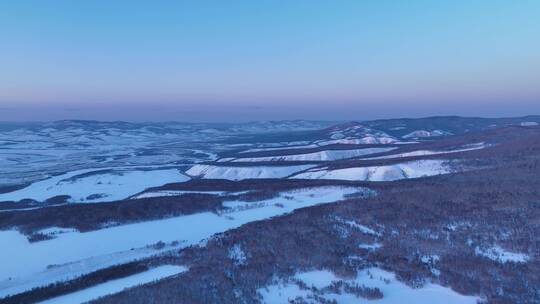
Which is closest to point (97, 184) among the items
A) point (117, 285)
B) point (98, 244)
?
point (98, 244)

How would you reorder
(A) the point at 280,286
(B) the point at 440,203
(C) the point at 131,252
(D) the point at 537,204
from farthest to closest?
(B) the point at 440,203 < (D) the point at 537,204 < (C) the point at 131,252 < (A) the point at 280,286

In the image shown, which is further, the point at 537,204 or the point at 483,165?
the point at 483,165

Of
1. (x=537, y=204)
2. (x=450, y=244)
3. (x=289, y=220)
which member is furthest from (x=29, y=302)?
(x=537, y=204)

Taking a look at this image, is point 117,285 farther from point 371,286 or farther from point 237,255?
point 371,286

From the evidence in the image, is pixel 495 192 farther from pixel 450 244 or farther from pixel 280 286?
pixel 280 286

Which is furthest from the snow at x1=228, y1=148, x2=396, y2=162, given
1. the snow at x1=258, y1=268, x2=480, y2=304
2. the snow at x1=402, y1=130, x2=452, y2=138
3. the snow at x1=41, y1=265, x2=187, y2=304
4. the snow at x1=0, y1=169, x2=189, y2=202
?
the snow at x1=258, y1=268, x2=480, y2=304
